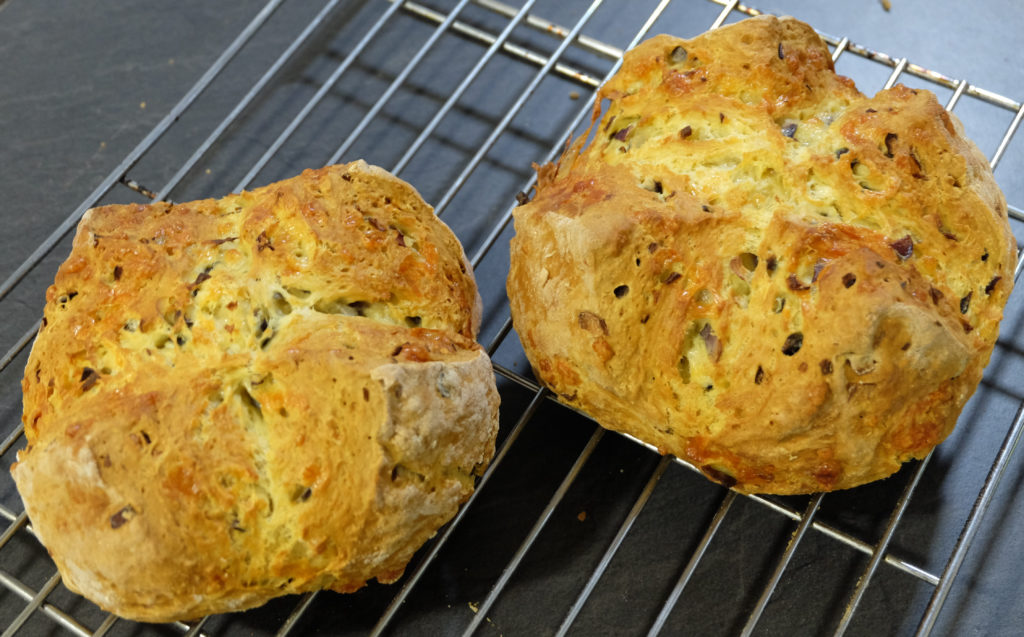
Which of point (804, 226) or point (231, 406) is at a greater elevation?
point (804, 226)

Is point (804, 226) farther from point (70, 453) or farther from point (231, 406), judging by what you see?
point (70, 453)

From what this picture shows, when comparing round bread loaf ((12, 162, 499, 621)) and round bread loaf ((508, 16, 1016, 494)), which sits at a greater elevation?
round bread loaf ((508, 16, 1016, 494))

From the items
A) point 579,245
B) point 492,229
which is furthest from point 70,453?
point 492,229

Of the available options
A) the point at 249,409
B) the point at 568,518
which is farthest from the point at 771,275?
the point at 249,409

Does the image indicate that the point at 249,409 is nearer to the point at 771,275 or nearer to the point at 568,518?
the point at 568,518

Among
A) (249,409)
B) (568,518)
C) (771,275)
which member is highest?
(771,275)

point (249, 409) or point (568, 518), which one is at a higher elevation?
point (568, 518)
